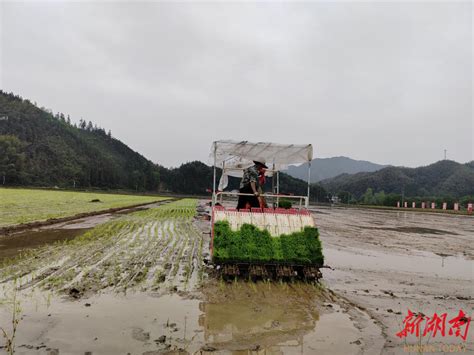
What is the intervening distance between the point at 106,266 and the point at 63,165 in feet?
351

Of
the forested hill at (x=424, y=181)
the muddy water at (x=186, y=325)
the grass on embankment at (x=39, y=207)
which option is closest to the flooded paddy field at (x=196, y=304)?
the muddy water at (x=186, y=325)

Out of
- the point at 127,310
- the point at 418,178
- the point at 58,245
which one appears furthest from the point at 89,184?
the point at 418,178

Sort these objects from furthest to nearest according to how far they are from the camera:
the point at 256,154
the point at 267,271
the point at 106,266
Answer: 1. the point at 256,154
2. the point at 106,266
3. the point at 267,271

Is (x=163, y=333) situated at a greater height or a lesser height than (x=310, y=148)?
lesser

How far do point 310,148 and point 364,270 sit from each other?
342cm

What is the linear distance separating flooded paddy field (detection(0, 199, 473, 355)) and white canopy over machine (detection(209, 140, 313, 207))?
252cm

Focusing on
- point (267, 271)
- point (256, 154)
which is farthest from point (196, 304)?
point (256, 154)

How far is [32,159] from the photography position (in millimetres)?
99938

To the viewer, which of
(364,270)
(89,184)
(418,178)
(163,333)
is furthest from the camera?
(418,178)

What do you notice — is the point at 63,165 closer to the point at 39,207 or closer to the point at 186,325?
the point at 39,207

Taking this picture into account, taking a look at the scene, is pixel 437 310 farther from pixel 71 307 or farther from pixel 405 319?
pixel 71 307

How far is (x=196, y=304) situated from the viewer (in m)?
5.25

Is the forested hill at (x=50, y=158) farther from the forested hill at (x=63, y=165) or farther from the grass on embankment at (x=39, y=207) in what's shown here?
the grass on embankment at (x=39, y=207)

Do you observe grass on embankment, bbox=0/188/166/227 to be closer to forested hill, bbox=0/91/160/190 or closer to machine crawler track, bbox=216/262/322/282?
machine crawler track, bbox=216/262/322/282
